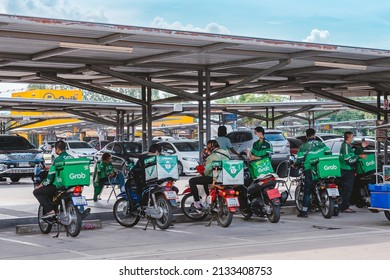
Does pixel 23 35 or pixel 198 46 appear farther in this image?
pixel 198 46

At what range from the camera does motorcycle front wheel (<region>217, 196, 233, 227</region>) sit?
1487cm

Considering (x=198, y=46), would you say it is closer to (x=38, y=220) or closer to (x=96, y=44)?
(x=96, y=44)

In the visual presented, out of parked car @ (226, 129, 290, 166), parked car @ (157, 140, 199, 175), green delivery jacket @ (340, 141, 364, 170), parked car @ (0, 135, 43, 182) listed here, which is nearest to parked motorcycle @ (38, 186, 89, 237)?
green delivery jacket @ (340, 141, 364, 170)

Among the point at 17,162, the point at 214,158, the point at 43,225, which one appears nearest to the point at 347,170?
the point at 214,158

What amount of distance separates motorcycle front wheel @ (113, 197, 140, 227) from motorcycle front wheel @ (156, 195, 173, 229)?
639 millimetres

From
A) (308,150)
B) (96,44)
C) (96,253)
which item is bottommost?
(96,253)

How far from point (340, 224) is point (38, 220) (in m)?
5.60

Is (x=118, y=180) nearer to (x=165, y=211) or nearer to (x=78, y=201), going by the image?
(x=165, y=211)

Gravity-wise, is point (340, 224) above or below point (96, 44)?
below

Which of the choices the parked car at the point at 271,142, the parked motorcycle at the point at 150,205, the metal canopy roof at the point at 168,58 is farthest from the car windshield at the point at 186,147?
the parked motorcycle at the point at 150,205

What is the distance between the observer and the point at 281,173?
78.2 feet

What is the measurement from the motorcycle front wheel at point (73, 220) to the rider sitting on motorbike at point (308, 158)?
5.20 m

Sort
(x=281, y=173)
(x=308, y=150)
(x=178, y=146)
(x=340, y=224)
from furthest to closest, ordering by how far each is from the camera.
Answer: (x=178, y=146), (x=281, y=173), (x=308, y=150), (x=340, y=224)

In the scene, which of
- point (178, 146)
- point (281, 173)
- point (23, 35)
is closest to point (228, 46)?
point (23, 35)
